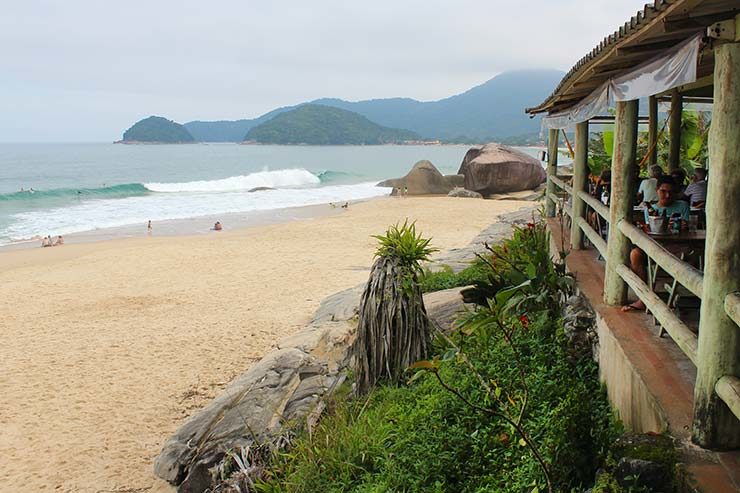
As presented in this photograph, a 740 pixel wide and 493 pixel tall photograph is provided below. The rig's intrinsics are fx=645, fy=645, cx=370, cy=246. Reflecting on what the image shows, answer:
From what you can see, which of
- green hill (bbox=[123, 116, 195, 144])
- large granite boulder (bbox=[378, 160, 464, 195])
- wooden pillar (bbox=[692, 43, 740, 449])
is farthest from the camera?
green hill (bbox=[123, 116, 195, 144])

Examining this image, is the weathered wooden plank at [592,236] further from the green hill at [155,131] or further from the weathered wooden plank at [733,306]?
the green hill at [155,131]

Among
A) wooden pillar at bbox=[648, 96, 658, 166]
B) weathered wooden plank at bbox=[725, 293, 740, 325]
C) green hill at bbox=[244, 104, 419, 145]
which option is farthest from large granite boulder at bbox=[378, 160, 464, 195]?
green hill at bbox=[244, 104, 419, 145]

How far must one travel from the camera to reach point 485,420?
4453 millimetres

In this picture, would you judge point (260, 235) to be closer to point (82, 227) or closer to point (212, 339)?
point (82, 227)

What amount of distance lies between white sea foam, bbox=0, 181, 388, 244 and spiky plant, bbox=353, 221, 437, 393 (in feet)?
71.4

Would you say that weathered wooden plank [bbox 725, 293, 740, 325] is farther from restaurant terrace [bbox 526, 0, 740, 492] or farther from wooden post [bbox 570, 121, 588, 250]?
wooden post [bbox 570, 121, 588, 250]

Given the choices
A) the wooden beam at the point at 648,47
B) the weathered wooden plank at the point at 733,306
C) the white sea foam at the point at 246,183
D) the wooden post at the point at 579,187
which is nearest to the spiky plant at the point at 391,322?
the wooden beam at the point at 648,47

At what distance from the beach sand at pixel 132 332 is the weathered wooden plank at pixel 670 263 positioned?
4701 millimetres

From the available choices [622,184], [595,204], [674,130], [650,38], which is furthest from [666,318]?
[674,130]

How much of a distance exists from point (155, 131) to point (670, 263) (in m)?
182

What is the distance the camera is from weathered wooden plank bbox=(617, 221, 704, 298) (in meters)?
3.52

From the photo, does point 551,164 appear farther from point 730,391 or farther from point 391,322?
point 730,391

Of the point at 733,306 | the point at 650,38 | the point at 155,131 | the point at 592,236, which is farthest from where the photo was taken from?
the point at 155,131

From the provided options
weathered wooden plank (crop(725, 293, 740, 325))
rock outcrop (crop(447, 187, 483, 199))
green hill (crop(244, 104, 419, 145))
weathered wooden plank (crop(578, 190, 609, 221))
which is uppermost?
green hill (crop(244, 104, 419, 145))
